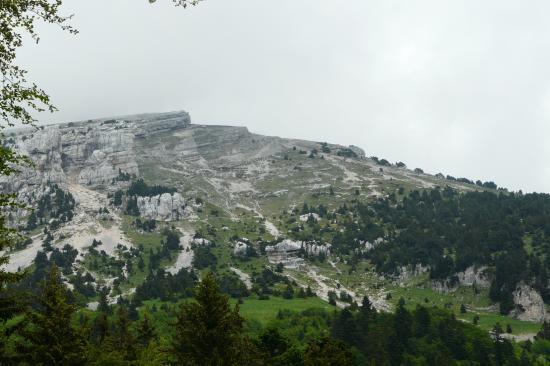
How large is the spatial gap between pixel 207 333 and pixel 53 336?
12.8 meters

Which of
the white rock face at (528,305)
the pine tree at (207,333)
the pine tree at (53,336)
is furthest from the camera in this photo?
the white rock face at (528,305)

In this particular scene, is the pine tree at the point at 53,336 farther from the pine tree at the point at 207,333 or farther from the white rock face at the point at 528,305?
the white rock face at the point at 528,305

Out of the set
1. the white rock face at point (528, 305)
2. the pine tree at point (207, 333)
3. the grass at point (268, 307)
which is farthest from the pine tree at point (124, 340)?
the white rock face at point (528, 305)

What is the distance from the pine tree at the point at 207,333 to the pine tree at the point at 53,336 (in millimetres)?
9476

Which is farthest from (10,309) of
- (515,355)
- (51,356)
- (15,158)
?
(515,355)

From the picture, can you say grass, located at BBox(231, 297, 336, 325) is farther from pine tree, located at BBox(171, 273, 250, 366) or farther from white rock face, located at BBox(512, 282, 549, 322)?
pine tree, located at BBox(171, 273, 250, 366)

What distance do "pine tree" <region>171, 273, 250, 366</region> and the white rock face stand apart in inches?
6785

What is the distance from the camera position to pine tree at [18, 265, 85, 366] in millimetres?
36562

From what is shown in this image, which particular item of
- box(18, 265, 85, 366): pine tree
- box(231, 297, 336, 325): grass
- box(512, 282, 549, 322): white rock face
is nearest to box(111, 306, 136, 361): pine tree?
box(18, 265, 85, 366): pine tree

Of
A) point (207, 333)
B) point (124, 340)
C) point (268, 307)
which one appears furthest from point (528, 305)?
point (207, 333)

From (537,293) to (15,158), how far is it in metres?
208

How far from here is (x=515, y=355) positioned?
13275 centimetres

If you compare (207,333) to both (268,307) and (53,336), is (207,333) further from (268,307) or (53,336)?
(268,307)

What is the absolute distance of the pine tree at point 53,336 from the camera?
1439 inches
